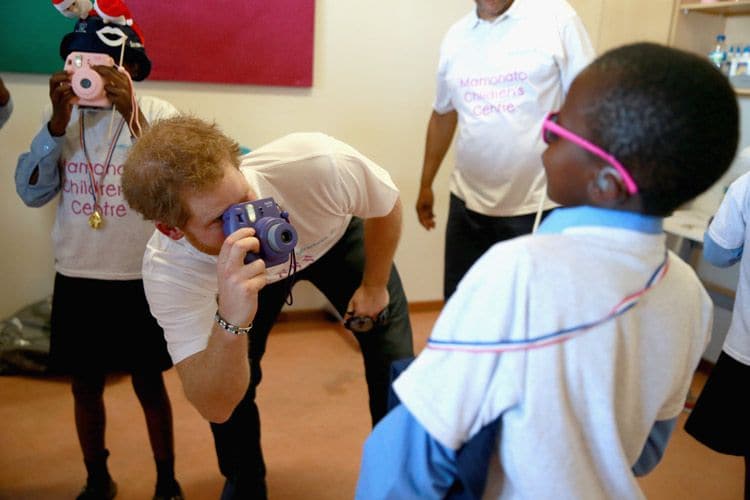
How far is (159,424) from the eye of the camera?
1742 millimetres

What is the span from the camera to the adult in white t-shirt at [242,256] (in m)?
1.07

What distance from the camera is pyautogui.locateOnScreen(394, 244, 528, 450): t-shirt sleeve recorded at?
2.05ft

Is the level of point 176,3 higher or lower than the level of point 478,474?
higher

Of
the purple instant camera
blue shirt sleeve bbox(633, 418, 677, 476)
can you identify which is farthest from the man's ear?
blue shirt sleeve bbox(633, 418, 677, 476)

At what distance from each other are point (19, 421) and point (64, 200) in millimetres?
984

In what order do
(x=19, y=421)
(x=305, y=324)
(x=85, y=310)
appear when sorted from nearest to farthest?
(x=85, y=310) → (x=19, y=421) → (x=305, y=324)

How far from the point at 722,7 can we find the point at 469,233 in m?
1.41

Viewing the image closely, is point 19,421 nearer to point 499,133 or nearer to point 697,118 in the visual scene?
point 499,133

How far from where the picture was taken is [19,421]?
2.16 m

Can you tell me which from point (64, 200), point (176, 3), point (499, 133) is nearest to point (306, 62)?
point (176, 3)

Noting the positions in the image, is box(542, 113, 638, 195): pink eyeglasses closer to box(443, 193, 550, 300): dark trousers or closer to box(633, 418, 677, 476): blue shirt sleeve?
box(633, 418, 677, 476): blue shirt sleeve

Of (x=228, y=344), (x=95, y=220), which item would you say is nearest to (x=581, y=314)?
(x=228, y=344)

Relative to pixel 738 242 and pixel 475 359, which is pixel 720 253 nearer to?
pixel 738 242

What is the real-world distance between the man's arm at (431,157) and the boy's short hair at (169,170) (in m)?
1.38
